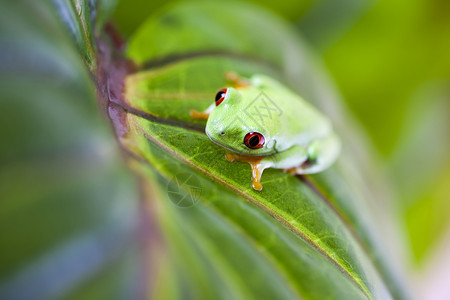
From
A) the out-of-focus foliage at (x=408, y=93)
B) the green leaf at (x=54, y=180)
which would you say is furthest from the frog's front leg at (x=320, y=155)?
the out-of-focus foliage at (x=408, y=93)

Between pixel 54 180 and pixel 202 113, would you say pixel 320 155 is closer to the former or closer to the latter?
pixel 202 113

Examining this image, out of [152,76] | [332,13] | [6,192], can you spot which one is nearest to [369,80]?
[332,13]

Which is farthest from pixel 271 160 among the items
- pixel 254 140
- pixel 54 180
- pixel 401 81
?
pixel 401 81

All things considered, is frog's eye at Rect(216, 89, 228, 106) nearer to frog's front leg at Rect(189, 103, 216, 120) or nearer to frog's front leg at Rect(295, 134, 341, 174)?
frog's front leg at Rect(189, 103, 216, 120)

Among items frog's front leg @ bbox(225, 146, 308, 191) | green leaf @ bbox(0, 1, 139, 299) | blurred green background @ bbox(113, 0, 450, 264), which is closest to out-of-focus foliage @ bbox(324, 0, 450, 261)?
blurred green background @ bbox(113, 0, 450, 264)

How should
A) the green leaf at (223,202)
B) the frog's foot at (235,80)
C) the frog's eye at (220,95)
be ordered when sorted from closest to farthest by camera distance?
1. the green leaf at (223,202)
2. the frog's eye at (220,95)
3. the frog's foot at (235,80)

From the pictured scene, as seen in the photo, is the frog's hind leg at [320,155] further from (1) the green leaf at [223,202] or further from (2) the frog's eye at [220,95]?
(2) the frog's eye at [220,95]
